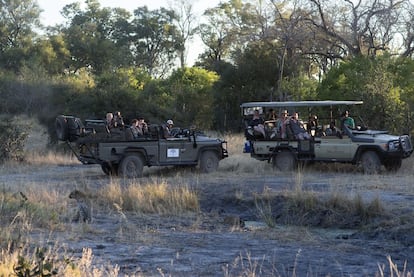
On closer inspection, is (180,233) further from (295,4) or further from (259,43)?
(295,4)

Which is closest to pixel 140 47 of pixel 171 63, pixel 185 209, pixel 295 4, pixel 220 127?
pixel 171 63

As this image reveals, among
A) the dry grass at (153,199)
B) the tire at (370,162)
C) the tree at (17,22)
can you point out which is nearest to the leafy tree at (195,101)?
the tire at (370,162)

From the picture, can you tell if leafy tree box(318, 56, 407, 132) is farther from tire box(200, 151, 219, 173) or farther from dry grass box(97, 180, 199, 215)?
dry grass box(97, 180, 199, 215)

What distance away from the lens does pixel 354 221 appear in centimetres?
1262

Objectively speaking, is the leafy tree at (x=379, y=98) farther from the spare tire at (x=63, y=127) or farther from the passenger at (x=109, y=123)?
the spare tire at (x=63, y=127)

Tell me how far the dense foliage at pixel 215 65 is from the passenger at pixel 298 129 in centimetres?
426

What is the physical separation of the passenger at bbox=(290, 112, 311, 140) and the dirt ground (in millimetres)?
2752

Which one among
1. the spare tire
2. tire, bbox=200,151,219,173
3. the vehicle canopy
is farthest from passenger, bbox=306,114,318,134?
the spare tire

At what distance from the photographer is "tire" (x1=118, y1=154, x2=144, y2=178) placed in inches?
754

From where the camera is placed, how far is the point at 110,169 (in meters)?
19.7

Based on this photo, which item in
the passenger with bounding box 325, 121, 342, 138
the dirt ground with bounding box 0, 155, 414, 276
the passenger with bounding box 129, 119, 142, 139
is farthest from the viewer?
the passenger with bounding box 129, 119, 142, 139

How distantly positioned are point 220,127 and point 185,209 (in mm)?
24679

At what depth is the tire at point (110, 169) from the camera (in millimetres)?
19422

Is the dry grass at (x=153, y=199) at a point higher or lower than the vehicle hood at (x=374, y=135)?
lower
